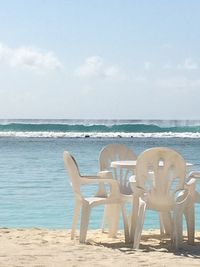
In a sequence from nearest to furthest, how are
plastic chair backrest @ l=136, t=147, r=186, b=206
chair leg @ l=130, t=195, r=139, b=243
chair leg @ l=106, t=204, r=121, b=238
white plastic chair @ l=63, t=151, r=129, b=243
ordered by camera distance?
plastic chair backrest @ l=136, t=147, r=186, b=206
chair leg @ l=130, t=195, r=139, b=243
white plastic chair @ l=63, t=151, r=129, b=243
chair leg @ l=106, t=204, r=121, b=238

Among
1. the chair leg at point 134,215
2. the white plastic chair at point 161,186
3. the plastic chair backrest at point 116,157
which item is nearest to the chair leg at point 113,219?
the plastic chair backrest at point 116,157

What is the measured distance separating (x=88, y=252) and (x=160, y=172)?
924mm

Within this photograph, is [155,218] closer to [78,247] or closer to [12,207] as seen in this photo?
[12,207]

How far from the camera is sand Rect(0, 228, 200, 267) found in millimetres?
5434

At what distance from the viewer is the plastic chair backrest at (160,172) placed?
20.0 feet

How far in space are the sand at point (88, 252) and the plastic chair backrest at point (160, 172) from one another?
1.57ft

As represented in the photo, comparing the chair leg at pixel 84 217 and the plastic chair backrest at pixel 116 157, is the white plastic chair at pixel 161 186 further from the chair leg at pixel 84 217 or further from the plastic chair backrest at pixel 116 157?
the plastic chair backrest at pixel 116 157

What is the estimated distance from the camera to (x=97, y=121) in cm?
7250

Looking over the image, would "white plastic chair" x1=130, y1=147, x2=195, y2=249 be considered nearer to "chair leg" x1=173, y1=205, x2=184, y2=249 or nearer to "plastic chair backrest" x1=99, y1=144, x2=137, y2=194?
"chair leg" x1=173, y1=205, x2=184, y2=249

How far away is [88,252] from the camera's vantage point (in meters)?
5.92

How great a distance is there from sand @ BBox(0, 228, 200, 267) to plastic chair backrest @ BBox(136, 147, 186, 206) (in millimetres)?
480

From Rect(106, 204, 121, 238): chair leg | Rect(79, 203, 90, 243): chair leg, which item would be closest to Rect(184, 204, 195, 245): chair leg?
Rect(106, 204, 121, 238): chair leg

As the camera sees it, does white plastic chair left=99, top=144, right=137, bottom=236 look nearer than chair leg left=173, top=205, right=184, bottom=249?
No

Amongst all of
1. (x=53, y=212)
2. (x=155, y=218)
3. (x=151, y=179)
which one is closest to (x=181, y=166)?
(x=151, y=179)
